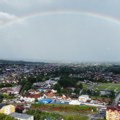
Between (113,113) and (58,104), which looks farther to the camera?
(58,104)

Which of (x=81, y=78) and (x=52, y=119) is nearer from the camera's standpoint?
(x=52, y=119)

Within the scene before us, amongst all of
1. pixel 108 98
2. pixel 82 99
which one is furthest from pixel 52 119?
pixel 108 98

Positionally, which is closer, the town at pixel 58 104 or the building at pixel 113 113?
the building at pixel 113 113

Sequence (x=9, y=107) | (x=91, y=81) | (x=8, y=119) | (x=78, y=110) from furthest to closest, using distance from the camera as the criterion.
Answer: (x=91, y=81) → (x=78, y=110) → (x=9, y=107) → (x=8, y=119)

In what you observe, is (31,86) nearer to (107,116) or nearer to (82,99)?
(82,99)

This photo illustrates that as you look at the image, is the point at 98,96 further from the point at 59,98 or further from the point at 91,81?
the point at 91,81

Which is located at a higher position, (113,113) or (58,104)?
(113,113)

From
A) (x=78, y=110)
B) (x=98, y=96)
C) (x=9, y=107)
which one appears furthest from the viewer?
(x=98, y=96)

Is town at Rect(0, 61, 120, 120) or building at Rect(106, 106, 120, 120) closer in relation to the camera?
building at Rect(106, 106, 120, 120)

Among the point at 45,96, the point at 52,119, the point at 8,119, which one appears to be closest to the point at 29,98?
the point at 45,96
